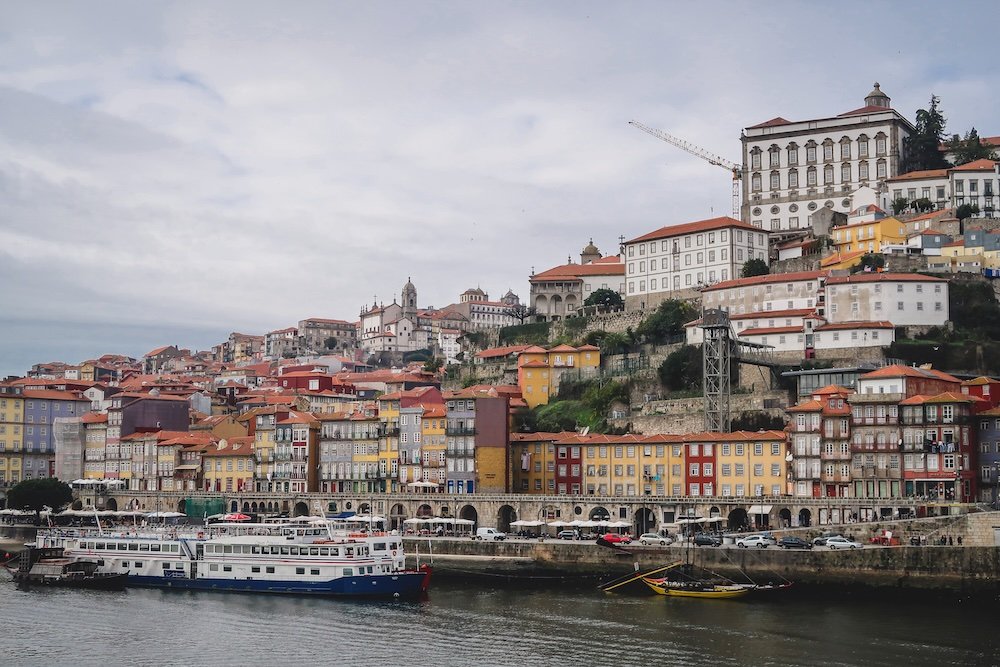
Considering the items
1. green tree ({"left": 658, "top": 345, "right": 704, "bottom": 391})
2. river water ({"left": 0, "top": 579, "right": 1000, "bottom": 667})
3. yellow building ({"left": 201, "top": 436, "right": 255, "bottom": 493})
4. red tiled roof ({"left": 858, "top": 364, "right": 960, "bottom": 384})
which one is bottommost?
river water ({"left": 0, "top": 579, "right": 1000, "bottom": 667})

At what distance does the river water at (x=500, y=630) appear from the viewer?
45031 mm

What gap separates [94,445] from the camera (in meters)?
106

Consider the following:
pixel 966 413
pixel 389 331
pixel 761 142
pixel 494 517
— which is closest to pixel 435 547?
pixel 494 517

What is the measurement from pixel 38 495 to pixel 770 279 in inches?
2135

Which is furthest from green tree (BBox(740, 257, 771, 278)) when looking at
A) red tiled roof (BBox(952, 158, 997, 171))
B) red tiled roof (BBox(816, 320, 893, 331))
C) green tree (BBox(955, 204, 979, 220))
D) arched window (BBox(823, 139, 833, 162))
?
red tiled roof (BBox(952, 158, 997, 171))

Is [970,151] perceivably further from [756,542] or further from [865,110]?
[756,542]

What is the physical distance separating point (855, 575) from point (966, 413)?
45.4 feet

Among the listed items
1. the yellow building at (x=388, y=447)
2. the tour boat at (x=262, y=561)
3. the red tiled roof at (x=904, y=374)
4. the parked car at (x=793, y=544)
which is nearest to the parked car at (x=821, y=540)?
the parked car at (x=793, y=544)

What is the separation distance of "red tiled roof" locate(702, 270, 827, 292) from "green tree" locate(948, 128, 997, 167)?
23.9m

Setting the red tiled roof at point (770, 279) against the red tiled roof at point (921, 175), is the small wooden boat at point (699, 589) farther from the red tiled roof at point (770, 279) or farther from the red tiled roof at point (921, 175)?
the red tiled roof at point (921, 175)

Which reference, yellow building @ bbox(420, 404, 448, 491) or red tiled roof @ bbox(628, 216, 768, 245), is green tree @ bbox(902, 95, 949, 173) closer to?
red tiled roof @ bbox(628, 216, 768, 245)

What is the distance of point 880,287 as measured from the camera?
8375cm

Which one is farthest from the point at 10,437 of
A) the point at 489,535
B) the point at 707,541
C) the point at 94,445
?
the point at 707,541

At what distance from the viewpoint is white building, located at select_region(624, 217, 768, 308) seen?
10269 centimetres
